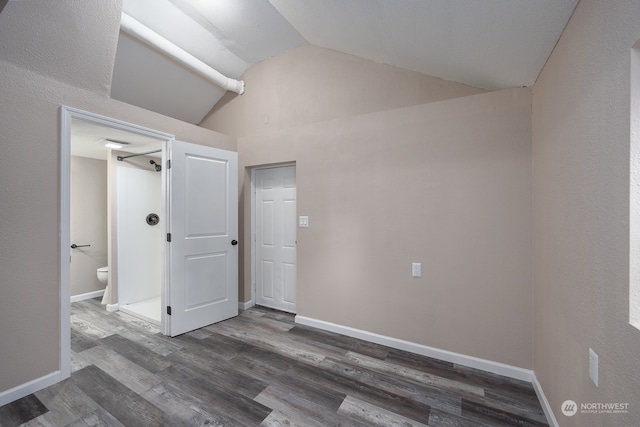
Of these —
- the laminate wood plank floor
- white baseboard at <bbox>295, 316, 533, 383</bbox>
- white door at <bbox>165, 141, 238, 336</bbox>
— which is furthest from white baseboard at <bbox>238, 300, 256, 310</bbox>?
white baseboard at <bbox>295, 316, 533, 383</bbox>

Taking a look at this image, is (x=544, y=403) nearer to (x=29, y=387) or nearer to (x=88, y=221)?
(x=29, y=387)

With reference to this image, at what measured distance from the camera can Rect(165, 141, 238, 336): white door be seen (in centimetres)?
279

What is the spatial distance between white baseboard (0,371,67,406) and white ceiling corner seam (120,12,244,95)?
2.97 meters

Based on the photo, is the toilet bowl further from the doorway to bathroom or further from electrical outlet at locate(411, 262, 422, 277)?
electrical outlet at locate(411, 262, 422, 277)

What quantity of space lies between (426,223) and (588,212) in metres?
1.23

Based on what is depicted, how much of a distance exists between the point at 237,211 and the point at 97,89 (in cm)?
174

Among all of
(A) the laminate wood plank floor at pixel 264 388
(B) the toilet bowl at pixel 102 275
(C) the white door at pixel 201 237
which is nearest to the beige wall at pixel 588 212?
(A) the laminate wood plank floor at pixel 264 388

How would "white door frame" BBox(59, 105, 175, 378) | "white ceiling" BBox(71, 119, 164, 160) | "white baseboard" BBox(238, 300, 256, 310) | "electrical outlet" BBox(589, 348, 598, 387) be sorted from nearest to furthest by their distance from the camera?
"electrical outlet" BBox(589, 348, 598, 387) < "white door frame" BBox(59, 105, 175, 378) < "white ceiling" BBox(71, 119, 164, 160) < "white baseboard" BBox(238, 300, 256, 310)

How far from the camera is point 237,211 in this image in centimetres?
335

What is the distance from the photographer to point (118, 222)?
3.53 metres

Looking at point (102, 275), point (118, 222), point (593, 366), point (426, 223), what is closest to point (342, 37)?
point (426, 223)

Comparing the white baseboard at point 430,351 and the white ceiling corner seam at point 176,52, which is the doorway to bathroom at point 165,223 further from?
the white baseboard at point 430,351

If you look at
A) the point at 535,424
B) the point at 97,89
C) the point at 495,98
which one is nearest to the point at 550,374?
the point at 535,424

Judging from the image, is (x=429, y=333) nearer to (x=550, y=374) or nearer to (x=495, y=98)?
(x=550, y=374)
